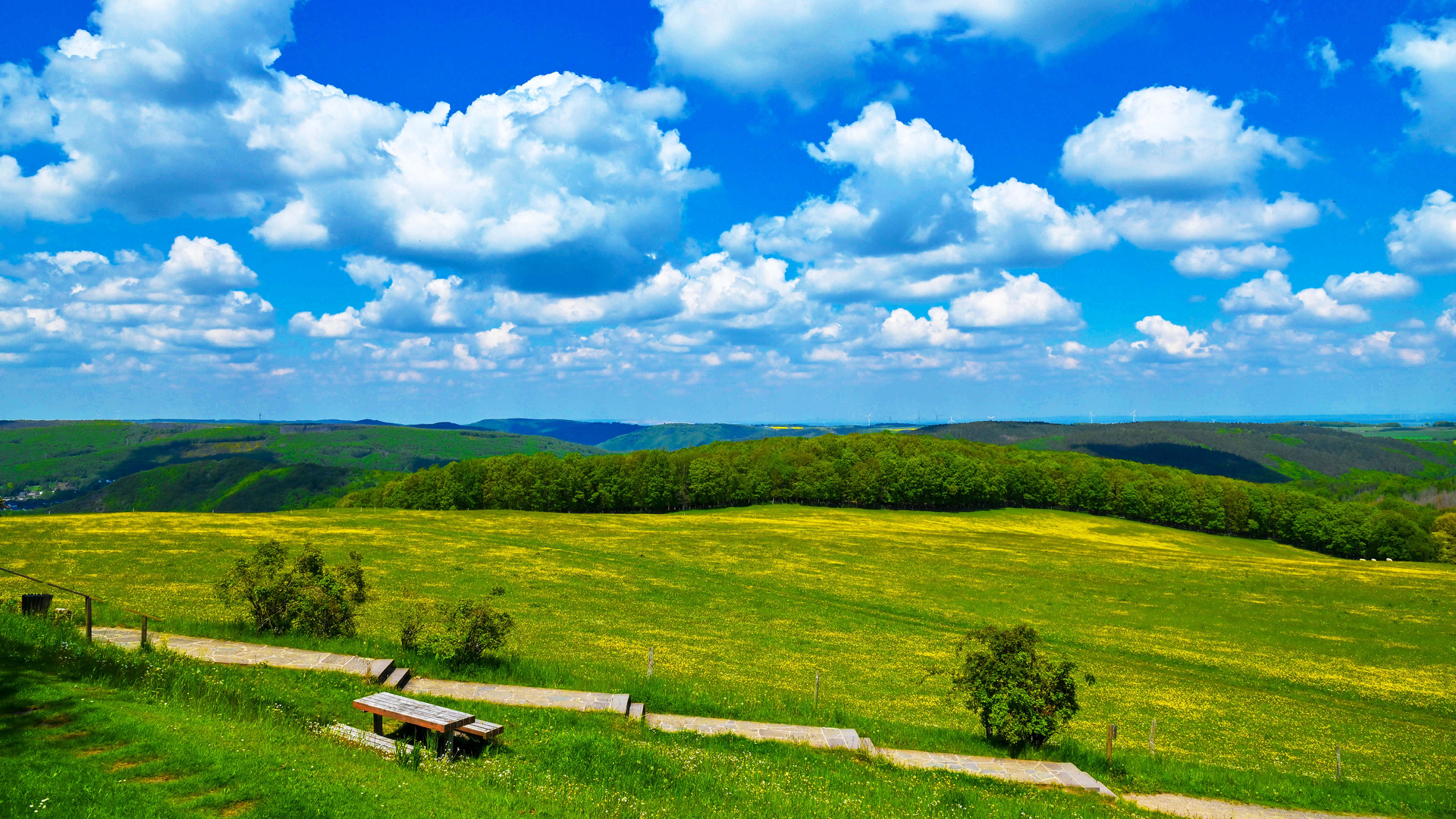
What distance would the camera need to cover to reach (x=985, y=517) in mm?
131250

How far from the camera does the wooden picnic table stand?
13602 mm

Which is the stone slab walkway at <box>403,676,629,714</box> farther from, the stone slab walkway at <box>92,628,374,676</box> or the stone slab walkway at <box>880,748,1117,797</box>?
the stone slab walkway at <box>880,748,1117,797</box>

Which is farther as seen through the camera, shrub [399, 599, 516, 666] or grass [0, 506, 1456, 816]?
grass [0, 506, 1456, 816]

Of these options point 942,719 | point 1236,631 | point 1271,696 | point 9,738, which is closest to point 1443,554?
point 1236,631

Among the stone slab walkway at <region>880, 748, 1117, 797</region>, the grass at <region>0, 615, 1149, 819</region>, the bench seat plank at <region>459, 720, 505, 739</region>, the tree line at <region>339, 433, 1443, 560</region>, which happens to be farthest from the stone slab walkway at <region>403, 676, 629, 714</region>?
the tree line at <region>339, 433, 1443, 560</region>

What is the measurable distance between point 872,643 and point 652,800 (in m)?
29.5

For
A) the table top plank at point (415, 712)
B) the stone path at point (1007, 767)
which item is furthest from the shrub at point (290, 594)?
the stone path at point (1007, 767)

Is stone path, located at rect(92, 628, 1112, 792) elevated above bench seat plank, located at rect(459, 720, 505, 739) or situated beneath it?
situated beneath

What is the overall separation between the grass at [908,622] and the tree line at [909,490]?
3649 cm

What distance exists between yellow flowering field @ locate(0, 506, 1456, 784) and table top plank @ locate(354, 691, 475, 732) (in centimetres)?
780

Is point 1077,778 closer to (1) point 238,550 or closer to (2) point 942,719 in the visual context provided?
(2) point 942,719

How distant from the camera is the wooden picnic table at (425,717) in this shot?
1360 cm

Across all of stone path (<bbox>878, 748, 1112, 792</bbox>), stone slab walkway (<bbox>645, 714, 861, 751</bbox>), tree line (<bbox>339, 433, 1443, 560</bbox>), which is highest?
stone slab walkway (<bbox>645, 714, 861, 751</bbox>)

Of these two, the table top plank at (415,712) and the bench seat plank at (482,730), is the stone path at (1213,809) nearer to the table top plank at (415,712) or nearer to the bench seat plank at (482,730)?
the bench seat plank at (482,730)
